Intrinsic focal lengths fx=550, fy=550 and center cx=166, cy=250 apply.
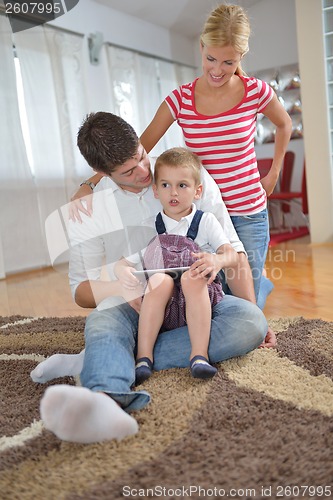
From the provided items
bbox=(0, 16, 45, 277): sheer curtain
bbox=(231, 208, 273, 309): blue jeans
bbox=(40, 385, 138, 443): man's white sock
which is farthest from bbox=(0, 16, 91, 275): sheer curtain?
bbox=(40, 385, 138, 443): man's white sock

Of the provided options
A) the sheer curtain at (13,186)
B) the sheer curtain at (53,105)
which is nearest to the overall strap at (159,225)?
the sheer curtain at (13,186)

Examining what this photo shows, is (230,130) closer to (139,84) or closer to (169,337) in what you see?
(169,337)

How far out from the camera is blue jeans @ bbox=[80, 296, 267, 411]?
4.55 ft

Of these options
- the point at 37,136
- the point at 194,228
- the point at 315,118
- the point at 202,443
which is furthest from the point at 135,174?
the point at 315,118

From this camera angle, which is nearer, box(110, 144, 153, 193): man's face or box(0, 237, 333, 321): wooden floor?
box(110, 144, 153, 193): man's face

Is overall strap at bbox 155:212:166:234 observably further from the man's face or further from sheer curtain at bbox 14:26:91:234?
sheer curtain at bbox 14:26:91:234

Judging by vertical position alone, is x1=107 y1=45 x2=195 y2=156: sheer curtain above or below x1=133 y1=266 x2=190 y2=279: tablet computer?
above

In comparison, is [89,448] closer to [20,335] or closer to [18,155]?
Answer: [20,335]

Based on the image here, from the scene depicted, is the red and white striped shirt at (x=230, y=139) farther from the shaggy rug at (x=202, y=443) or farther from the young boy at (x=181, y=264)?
the shaggy rug at (x=202, y=443)

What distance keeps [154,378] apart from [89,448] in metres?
0.43

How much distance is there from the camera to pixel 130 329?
157cm

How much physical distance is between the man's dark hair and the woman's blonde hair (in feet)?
1.37

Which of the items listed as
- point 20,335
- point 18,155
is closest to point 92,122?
point 20,335

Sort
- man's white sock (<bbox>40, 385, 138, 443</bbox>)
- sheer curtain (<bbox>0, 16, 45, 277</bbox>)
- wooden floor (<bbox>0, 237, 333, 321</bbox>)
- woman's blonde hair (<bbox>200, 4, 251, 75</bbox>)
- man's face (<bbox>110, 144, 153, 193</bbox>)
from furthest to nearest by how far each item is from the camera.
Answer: sheer curtain (<bbox>0, 16, 45, 277</bbox>) < wooden floor (<bbox>0, 237, 333, 321</bbox>) < woman's blonde hair (<bbox>200, 4, 251, 75</bbox>) < man's face (<bbox>110, 144, 153, 193</bbox>) < man's white sock (<bbox>40, 385, 138, 443</bbox>)
